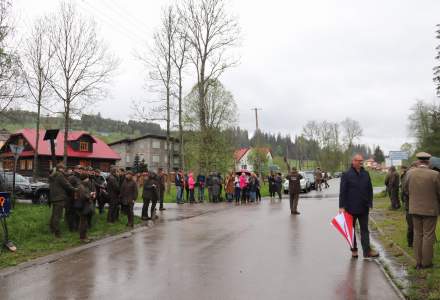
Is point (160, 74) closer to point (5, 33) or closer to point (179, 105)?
point (179, 105)

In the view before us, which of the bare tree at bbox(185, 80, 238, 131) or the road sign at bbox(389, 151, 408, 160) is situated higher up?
the bare tree at bbox(185, 80, 238, 131)

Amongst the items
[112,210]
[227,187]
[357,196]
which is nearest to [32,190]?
[112,210]

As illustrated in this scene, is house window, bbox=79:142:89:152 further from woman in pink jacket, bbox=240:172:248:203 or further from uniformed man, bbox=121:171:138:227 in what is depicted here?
uniformed man, bbox=121:171:138:227

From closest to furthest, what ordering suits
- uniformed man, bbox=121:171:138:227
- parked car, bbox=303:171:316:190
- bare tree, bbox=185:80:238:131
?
uniformed man, bbox=121:171:138:227 < parked car, bbox=303:171:316:190 < bare tree, bbox=185:80:238:131

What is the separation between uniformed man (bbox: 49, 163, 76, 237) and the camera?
11258 millimetres

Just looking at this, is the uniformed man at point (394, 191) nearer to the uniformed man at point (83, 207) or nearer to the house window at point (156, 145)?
the uniformed man at point (83, 207)

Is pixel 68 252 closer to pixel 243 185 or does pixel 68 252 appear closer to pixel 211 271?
pixel 211 271

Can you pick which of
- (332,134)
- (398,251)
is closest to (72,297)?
(398,251)

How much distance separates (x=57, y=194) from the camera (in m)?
11.3

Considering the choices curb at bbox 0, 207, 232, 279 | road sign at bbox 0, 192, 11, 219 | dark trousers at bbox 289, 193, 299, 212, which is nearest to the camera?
curb at bbox 0, 207, 232, 279

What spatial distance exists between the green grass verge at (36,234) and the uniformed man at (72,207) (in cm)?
24

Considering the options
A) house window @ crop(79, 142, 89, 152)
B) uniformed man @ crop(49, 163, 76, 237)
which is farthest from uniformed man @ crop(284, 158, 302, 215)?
house window @ crop(79, 142, 89, 152)

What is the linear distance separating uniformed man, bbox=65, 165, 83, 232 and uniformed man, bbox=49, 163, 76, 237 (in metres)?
0.27

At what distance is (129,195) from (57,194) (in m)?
3.01
